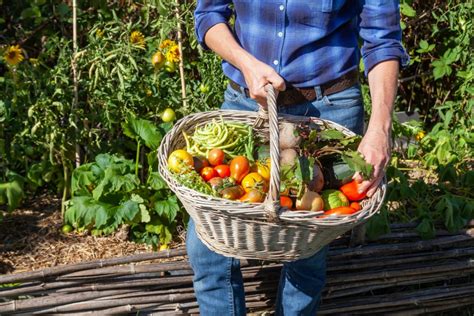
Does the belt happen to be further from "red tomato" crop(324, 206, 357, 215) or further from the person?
"red tomato" crop(324, 206, 357, 215)

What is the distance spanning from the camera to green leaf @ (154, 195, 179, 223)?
3.53 m

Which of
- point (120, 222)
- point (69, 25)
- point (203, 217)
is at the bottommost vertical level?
point (120, 222)

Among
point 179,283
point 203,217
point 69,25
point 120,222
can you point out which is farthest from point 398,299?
point 69,25

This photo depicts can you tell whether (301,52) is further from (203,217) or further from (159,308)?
(159,308)

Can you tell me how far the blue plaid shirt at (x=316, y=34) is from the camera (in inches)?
102

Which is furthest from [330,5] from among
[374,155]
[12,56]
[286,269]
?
[12,56]

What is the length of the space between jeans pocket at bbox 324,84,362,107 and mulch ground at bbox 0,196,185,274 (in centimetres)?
128

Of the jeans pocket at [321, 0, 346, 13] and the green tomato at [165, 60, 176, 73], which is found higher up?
the jeans pocket at [321, 0, 346, 13]

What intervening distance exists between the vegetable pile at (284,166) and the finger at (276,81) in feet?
0.45

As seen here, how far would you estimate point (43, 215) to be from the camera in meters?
3.95

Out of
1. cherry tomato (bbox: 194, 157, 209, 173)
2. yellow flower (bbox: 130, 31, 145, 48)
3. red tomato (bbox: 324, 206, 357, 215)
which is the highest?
yellow flower (bbox: 130, 31, 145, 48)

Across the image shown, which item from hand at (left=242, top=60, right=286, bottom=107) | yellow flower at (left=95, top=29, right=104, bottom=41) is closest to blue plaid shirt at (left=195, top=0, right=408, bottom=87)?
hand at (left=242, top=60, right=286, bottom=107)

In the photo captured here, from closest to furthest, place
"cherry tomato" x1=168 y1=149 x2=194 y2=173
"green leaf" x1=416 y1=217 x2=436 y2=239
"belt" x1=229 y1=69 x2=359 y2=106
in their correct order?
"cherry tomato" x1=168 y1=149 x2=194 y2=173 < "belt" x1=229 y1=69 x2=359 y2=106 < "green leaf" x1=416 y1=217 x2=436 y2=239

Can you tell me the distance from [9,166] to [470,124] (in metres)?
2.42
